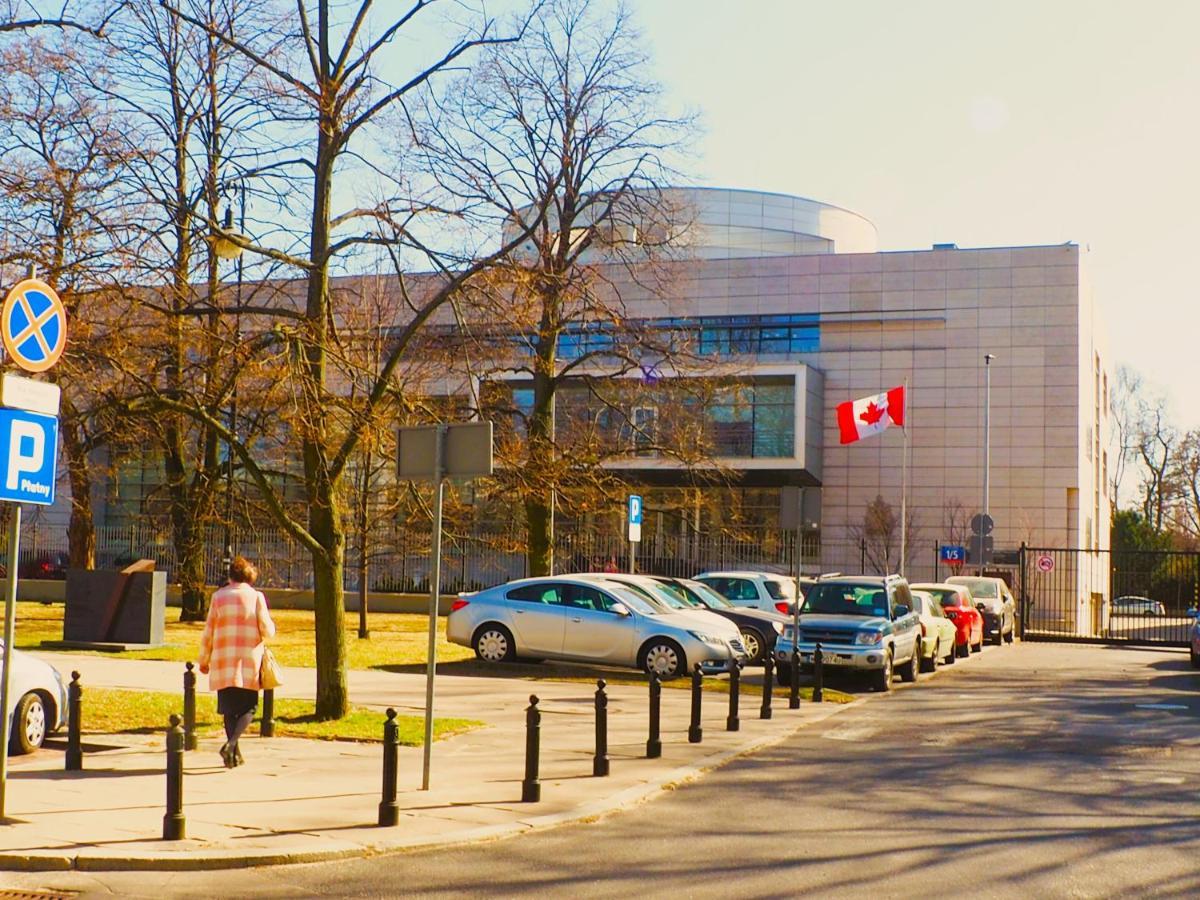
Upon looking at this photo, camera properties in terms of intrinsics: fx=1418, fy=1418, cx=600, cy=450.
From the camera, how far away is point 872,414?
39.7 metres

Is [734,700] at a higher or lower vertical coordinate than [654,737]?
higher

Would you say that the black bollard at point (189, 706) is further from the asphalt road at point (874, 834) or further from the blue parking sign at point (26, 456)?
the asphalt road at point (874, 834)

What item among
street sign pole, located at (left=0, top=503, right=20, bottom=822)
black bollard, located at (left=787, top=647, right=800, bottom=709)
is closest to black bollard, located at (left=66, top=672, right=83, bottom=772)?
street sign pole, located at (left=0, top=503, right=20, bottom=822)

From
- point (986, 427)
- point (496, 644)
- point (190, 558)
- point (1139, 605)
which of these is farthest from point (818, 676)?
point (1139, 605)

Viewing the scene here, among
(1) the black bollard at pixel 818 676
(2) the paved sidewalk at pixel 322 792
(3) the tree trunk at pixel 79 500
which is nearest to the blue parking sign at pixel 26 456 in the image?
(2) the paved sidewalk at pixel 322 792

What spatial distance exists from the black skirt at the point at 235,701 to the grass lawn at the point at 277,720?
7.19 feet

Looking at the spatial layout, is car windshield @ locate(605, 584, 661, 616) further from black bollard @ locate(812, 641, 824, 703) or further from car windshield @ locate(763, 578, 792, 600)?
car windshield @ locate(763, 578, 792, 600)

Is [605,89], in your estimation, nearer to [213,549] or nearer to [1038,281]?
[213,549]

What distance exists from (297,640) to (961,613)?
14393mm

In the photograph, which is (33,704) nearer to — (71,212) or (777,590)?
(71,212)

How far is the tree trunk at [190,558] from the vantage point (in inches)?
1234

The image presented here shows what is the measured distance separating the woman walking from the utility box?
13953mm

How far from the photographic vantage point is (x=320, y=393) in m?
14.6

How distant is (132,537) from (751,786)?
Answer: 138 ft
